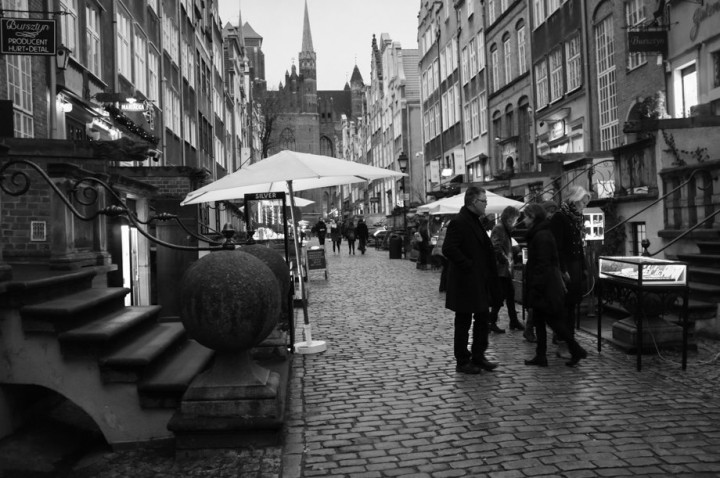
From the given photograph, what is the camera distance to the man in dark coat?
286 inches

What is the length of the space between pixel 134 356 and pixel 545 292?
14.0 feet

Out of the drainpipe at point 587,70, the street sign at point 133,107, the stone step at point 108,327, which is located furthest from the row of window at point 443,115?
the stone step at point 108,327

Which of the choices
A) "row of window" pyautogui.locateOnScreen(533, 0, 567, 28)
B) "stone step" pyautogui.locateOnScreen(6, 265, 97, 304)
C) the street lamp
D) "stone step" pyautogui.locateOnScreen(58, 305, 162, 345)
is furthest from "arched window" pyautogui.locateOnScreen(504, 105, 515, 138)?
"stone step" pyautogui.locateOnScreen(58, 305, 162, 345)

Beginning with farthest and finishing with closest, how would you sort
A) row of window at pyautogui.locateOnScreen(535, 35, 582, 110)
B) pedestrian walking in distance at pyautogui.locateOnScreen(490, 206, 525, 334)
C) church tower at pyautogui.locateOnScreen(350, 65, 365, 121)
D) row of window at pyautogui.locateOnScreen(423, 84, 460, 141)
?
church tower at pyautogui.locateOnScreen(350, 65, 365, 121)
row of window at pyautogui.locateOnScreen(423, 84, 460, 141)
row of window at pyautogui.locateOnScreen(535, 35, 582, 110)
pedestrian walking in distance at pyautogui.locateOnScreen(490, 206, 525, 334)

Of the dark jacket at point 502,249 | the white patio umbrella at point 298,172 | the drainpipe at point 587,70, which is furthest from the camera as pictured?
the drainpipe at point 587,70

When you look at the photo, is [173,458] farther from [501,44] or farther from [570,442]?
[501,44]

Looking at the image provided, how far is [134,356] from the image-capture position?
527 centimetres

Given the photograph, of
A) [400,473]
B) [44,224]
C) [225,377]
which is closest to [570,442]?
[400,473]

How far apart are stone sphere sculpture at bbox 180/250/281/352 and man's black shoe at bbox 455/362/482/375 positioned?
2939mm

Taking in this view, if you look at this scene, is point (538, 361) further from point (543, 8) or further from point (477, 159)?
point (477, 159)

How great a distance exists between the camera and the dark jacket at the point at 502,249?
421 inches

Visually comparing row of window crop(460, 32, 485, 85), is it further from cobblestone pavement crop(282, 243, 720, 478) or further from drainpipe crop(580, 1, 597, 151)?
cobblestone pavement crop(282, 243, 720, 478)

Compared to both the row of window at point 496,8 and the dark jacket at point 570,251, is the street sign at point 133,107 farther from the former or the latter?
the row of window at point 496,8

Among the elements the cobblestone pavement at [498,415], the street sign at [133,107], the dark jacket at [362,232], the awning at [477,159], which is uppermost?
the awning at [477,159]
